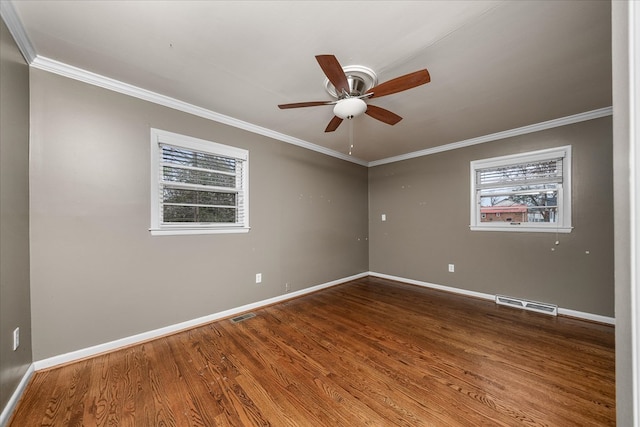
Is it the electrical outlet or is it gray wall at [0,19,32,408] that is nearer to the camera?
gray wall at [0,19,32,408]

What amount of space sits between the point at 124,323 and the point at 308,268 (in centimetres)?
241

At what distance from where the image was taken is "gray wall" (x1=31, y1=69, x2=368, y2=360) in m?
1.93

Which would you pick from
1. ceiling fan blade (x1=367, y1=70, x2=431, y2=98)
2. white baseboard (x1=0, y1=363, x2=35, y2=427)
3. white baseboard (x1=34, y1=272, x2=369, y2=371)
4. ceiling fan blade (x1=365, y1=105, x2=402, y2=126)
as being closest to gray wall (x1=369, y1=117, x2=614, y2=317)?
ceiling fan blade (x1=365, y1=105, x2=402, y2=126)

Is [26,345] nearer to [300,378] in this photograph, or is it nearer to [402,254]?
[300,378]

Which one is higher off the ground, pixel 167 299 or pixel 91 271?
pixel 91 271

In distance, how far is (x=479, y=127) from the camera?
327cm

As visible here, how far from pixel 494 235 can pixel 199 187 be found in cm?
421

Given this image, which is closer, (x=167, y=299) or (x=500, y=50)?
(x=500, y=50)

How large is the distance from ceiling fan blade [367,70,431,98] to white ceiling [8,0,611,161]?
0.27m

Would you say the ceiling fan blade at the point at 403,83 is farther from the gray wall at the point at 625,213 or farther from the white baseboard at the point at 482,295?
the white baseboard at the point at 482,295

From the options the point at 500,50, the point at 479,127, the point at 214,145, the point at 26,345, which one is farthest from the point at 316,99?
the point at 26,345

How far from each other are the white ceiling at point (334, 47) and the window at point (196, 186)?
52 cm

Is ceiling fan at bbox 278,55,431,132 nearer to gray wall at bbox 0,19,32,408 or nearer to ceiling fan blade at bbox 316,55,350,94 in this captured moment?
ceiling fan blade at bbox 316,55,350,94

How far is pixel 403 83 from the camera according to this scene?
5.71 ft
